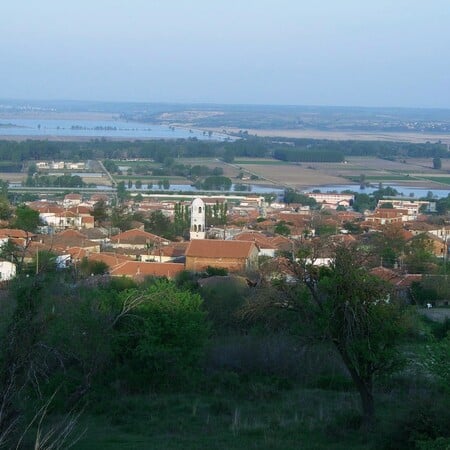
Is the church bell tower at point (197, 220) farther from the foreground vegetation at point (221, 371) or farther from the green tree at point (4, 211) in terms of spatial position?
the foreground vegetation at point (221, 371)

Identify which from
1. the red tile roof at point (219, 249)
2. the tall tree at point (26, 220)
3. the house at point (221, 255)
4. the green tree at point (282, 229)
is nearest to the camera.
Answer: the house at point (221, 255)

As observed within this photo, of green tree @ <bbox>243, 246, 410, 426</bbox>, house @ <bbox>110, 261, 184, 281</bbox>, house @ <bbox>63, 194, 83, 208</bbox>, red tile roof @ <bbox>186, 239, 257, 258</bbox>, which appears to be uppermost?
green tree @ <bbox>243, 246, 410, 426</bbox>

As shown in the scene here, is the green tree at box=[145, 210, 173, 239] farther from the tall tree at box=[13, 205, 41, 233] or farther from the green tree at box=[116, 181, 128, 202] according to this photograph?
the green tree at box=[116, 181, 128, 202]

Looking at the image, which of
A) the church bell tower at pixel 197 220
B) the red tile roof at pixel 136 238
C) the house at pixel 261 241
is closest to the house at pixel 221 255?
the house at pixel 261 241

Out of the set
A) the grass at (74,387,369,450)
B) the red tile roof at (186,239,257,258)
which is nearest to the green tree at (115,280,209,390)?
the grass at (74,387,369,450)

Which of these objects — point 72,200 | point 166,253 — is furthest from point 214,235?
point 72,200

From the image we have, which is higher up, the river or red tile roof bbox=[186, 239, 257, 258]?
red tile roof bbox=[186, 239, 257, 258]

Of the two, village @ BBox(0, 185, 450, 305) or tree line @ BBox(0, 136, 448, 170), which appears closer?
village @ BBox(0, 185, 450, 305)

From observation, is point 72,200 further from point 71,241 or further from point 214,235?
point 71,241

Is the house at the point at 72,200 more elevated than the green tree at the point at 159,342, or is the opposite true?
the green tree at the point at 159,342
